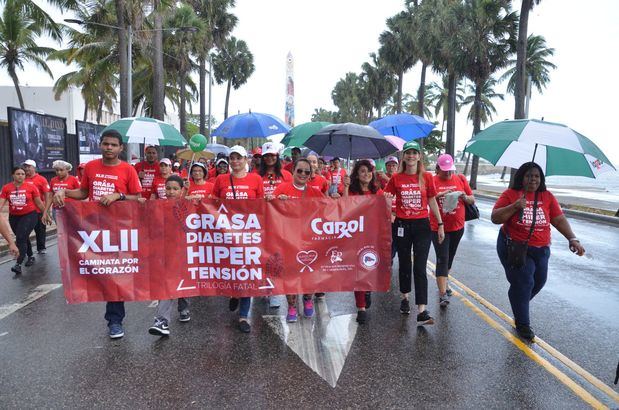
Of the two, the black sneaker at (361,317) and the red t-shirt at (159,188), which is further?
the red t-shirt at (159,188)

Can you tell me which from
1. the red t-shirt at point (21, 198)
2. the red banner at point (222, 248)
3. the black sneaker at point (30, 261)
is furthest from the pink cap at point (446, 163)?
the black sneaker at point (30, 261)

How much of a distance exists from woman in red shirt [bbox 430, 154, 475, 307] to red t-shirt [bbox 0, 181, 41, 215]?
6.32 metres

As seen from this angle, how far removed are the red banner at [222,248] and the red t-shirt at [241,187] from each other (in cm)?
37

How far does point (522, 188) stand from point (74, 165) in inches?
809

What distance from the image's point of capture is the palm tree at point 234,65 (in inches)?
2030

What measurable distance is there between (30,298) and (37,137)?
12498mm

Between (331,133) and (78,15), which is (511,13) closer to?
(78,15)

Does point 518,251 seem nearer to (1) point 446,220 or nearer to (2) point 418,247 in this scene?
(2) point 418,247

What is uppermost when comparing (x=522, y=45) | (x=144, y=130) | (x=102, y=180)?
(x=522, y=45)

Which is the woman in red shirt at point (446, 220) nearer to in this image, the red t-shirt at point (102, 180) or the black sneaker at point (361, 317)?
the black sneaker at point (361, 317)

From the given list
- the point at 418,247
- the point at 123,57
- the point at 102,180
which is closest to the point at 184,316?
the point at 102,180

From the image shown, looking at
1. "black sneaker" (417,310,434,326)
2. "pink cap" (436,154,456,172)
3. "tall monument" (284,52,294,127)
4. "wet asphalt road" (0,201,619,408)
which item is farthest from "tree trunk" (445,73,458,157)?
"tall monument" (284,52,294,127)

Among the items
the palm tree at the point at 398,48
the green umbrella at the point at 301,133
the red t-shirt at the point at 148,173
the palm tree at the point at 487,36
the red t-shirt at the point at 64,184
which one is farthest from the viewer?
the palm tree at the point at 398,48

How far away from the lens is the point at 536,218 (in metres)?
4.65
